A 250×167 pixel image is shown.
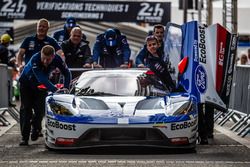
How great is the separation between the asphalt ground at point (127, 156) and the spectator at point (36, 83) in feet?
→ 1.03

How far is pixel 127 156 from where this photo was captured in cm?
969

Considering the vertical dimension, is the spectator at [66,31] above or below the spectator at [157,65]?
above

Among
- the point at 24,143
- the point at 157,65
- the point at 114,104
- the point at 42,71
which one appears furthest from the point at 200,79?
the point at 24,143

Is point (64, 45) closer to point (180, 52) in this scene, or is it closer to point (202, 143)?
point (180, 52)

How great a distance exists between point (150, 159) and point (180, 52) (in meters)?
2.94

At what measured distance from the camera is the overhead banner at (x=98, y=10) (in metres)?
39.2

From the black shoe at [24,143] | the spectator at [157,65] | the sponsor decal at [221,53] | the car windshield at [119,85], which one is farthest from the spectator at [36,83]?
the sponsor decal at [221,53]

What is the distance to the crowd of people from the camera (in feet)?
36.3

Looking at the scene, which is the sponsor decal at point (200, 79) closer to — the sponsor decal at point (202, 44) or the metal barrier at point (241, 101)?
the sponsor decal at point (202, 44)

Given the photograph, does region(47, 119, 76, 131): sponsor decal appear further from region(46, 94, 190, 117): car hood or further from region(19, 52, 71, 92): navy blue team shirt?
region(19, 52, 71, 92): navy blue team shirt

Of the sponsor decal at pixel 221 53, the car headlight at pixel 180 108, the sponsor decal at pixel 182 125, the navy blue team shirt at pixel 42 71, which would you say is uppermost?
the sponsor decal at pixel 221 53

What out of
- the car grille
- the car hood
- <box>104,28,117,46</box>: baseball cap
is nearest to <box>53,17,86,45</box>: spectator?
<box>104,28,117,46</box>: baseball cap

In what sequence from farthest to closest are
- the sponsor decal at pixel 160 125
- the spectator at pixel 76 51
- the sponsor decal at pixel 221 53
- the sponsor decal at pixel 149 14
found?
the sponsor decal at pixel 149 14 < the spectator at pixel 76 51 < the sponsor decal at pixel 221 53 < the sponsor decal at pixel 160 125

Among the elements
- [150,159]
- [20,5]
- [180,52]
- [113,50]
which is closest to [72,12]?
[20,5]
